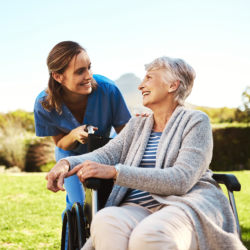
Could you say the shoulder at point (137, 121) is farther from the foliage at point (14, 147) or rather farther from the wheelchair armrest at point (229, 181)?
the foliage at point (14, 147)

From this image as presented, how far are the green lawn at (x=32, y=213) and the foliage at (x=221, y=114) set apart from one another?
16.3 ft

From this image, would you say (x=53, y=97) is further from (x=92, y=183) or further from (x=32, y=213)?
(x=32, y=213)

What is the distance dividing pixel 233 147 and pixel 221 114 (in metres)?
2.43

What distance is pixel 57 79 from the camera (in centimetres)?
238

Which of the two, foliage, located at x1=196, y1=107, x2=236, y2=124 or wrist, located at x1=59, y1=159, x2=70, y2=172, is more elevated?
wrist, located at x1=59, y1=159, x2=70, y2=172

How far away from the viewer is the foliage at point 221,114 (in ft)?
41.2

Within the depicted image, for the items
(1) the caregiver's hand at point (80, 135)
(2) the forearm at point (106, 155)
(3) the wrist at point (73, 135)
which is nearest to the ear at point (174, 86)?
(2) the forearm at point (106, 155)

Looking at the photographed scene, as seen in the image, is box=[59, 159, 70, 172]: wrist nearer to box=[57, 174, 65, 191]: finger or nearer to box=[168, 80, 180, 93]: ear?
box=[57, 174, 65, 191]: finger

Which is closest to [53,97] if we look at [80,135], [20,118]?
[80,135]

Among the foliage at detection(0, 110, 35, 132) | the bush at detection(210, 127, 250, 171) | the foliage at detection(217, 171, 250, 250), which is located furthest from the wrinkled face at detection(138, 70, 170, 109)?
the bush at detection(210, 127, 250, 171)

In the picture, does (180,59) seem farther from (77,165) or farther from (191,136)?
(77,165)

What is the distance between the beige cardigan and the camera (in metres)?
1.47

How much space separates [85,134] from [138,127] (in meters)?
0.40

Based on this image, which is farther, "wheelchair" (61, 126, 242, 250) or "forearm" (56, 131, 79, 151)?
"forearm" (56, 131, 79, 151)
